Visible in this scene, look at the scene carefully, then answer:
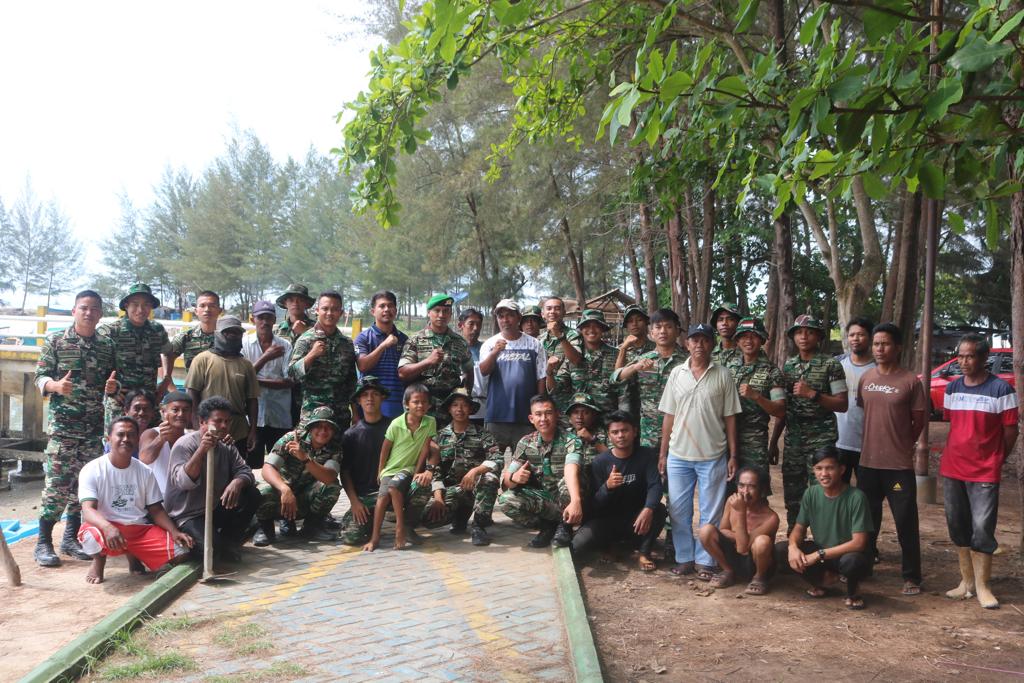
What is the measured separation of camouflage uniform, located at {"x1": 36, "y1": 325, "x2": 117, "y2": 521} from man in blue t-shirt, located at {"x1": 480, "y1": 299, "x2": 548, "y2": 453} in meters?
3.26

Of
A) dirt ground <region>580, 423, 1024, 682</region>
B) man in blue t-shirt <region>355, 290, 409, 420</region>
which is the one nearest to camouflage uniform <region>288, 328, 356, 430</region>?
man in blue t-shirt <region>355, 290, 409, 420</region>

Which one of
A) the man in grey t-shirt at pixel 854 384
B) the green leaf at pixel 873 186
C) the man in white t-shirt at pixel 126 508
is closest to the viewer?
the green leaf at pixel 873 186

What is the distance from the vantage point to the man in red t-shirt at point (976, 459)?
562 cm

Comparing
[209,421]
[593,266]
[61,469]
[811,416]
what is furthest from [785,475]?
[593,266]

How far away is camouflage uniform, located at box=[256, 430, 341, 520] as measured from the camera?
6742mm

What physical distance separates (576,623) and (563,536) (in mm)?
1792

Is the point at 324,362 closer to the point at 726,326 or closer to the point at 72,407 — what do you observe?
the point at 72,407

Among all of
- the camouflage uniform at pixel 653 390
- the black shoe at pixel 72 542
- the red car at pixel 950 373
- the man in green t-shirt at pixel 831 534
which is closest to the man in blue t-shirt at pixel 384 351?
the camouflage uniform at pixel 653 390

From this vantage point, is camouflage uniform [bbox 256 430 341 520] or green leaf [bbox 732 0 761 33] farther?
camouflage uniform [bbox 256 430 341 520]

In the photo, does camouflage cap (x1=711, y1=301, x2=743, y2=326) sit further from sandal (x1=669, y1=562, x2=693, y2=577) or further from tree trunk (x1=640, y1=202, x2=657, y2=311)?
tree trunk (x1=640, y1=202, x2=657, y2=311)

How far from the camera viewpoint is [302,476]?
6902mm

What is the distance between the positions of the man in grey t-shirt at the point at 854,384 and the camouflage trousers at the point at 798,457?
274 mm

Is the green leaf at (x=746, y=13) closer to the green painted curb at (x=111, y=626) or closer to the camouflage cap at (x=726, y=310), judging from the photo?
the camouflage cap at (x=726, y=310)

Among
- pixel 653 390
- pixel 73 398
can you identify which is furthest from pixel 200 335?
pixel 653 390
